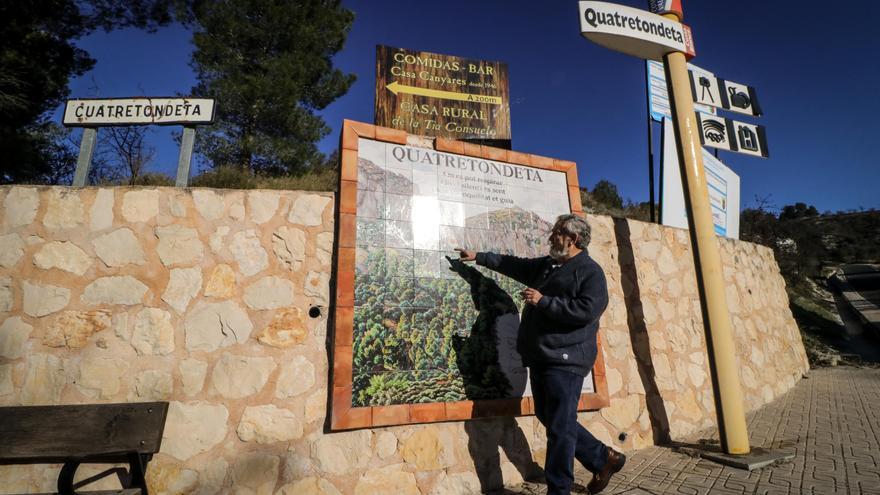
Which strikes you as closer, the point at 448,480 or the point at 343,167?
the point at 448,480

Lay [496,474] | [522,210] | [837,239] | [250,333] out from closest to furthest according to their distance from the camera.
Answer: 1. [250,333]
2. [496,474]
3. [522,210]
4. [837,239]

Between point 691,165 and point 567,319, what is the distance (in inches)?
97.2

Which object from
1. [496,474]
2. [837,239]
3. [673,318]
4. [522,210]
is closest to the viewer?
[496,474]

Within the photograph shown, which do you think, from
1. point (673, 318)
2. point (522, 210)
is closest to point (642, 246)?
point (673, 318)

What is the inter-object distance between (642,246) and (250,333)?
4.06 metres

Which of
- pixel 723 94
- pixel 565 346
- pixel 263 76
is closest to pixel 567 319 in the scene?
pixel 565 346

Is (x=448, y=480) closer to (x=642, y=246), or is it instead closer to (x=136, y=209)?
(x=136, y=209)

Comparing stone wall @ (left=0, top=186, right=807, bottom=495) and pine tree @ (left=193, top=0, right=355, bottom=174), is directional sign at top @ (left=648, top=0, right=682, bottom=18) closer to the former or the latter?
stone wall @ (left=0, top=186, right=807, bottom=495)

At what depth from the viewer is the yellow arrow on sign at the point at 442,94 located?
15.8 ft

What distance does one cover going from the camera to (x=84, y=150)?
3.36 meters

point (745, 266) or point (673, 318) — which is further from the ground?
point (745, 266)

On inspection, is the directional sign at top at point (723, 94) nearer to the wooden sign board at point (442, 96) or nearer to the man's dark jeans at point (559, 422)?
the wooden sign board at point (442, 96)

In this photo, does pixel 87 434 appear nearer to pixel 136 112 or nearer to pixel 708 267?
pixel 136 112

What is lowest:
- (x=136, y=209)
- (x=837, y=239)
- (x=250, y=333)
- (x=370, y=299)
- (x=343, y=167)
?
(x=250, y=333)
